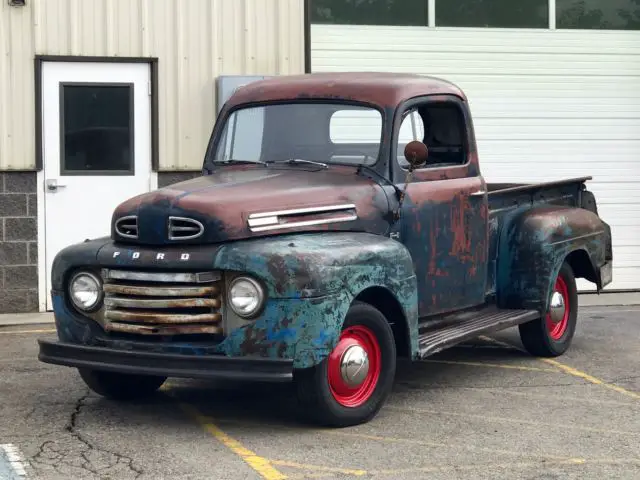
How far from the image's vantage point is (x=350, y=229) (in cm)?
755

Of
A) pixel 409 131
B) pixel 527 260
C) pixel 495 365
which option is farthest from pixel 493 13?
pixel 409 131

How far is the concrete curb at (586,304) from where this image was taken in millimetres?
12016

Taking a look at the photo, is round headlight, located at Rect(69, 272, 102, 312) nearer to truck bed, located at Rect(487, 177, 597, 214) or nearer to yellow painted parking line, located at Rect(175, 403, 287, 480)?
yellow painted parking line, located at Rect(175, 403, 287, 480)

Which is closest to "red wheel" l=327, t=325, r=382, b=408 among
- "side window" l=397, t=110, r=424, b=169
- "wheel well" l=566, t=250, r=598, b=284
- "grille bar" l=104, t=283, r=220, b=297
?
"grille bar" l=104, t=283, r=220, b=297

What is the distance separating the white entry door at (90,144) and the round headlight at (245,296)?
611 cm

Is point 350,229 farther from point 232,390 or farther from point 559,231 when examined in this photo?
point 559,231

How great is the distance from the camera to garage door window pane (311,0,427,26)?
13531 mm

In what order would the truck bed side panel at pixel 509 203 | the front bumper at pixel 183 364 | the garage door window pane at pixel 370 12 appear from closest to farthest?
the front bumper at pixel 183 364
the truck bed side panel at pixel 509 203
the garage door window pane at pixel 370 12

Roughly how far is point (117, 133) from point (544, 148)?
481 centimetres

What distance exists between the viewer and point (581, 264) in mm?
10164

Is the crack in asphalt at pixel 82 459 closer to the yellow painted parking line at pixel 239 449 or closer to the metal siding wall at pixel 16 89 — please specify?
the yellow painted parking line at pixel 239 449

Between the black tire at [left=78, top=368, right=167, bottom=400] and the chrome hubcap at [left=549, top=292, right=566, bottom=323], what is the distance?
3259 millimetres

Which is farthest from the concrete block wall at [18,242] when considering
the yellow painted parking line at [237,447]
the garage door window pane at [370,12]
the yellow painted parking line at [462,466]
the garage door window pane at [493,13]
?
the yellow painted parking line at [462,466]

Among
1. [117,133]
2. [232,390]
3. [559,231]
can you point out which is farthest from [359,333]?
[117,133]
